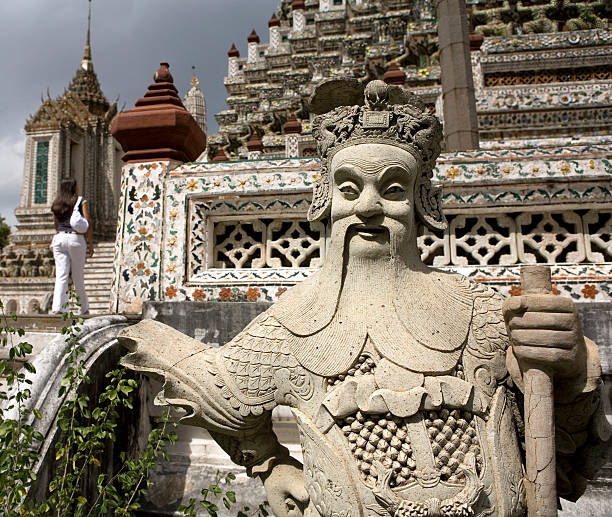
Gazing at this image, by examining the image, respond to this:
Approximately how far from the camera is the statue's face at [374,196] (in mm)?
2105

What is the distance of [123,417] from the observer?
3.37 meters

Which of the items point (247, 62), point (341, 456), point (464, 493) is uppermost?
point (247, 62)

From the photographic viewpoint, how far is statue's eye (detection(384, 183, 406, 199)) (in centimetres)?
214

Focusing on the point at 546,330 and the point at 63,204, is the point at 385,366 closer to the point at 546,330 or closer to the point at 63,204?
the point at 546,330

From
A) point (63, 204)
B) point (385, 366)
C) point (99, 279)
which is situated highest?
point (99, 279)

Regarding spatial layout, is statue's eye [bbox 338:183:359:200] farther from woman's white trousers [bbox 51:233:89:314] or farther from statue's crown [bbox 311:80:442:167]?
woman's white trousers [bbox 51:233:89:314]

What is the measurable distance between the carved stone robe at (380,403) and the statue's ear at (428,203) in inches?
10.3

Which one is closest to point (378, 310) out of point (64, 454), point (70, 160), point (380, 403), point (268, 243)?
point (380, 403)

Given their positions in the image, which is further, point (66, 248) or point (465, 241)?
point (66, 248)

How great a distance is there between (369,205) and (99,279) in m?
12.6

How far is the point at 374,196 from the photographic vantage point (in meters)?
2.09

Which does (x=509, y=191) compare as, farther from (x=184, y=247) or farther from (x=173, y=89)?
(x=173, y=89)


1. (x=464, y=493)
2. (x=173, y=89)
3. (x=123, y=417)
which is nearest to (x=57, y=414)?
(x=123, y=417)

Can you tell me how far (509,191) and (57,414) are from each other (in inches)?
126
